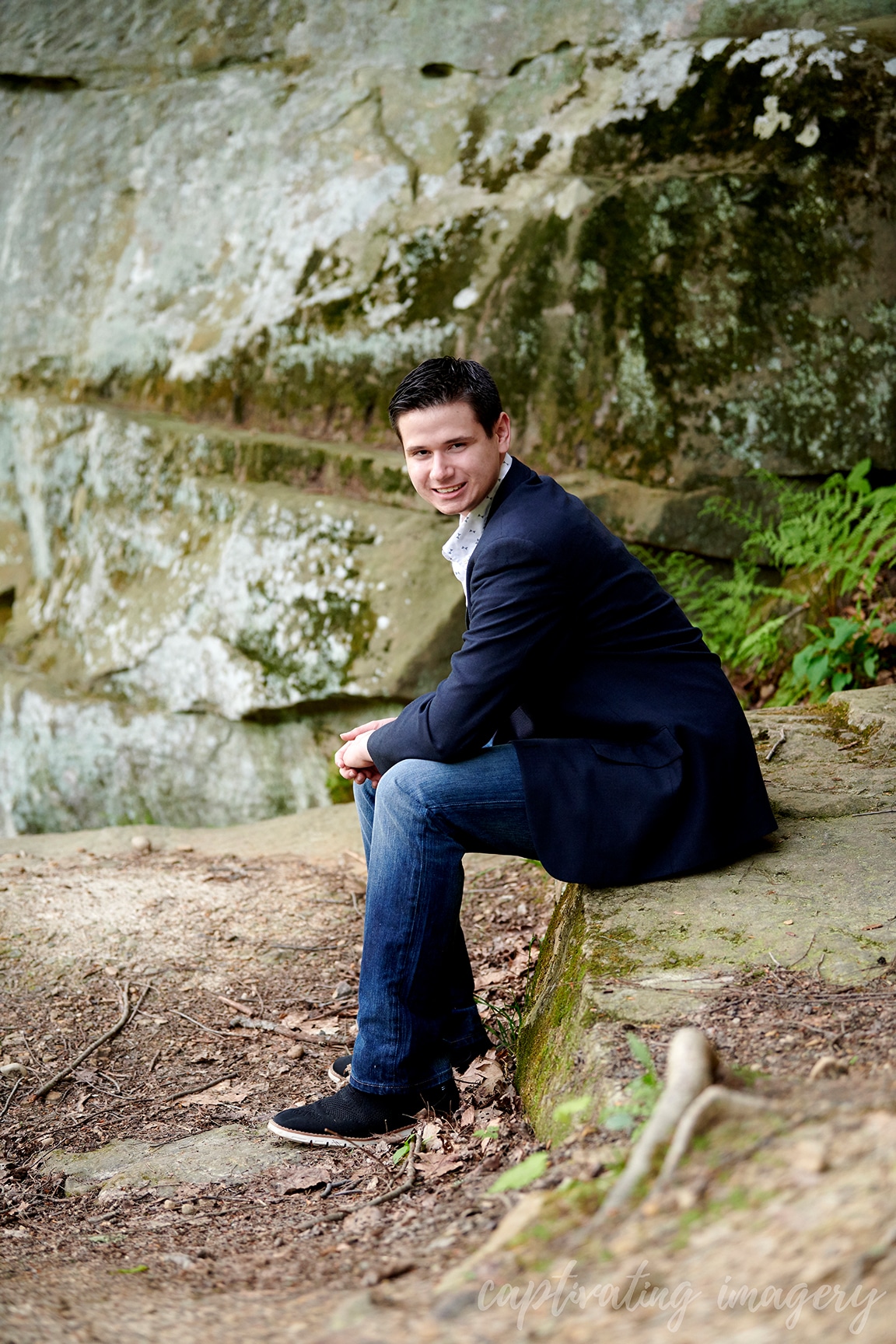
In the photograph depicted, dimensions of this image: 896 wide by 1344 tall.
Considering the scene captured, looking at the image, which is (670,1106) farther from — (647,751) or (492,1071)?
(492,1071)

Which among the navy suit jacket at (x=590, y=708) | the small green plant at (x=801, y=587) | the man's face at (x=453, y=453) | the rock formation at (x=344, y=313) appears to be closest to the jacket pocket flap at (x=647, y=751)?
the navy suit jacket at (x=590, y=708)

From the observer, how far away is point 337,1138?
2.77 m

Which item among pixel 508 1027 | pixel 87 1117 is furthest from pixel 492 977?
pixel 87 1117

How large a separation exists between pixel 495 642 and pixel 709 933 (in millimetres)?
831

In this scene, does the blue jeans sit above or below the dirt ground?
above

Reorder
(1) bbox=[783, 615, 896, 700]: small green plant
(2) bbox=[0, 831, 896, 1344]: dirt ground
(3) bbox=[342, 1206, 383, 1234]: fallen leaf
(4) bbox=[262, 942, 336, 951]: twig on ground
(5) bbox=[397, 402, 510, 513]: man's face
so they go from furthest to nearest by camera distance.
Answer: (1) bbox=[783, 615, 896, 700]: small green plant
(4) bbox=[262, 942, 336, 951]: twig on ground
(5) bbox=[397, 402, 510, 513]: man's face
(3) bbox=[342, 1206, 383, 1234]: fallen leaf
(2) bbox=[0, 831, 896, 1344]: dirt ground

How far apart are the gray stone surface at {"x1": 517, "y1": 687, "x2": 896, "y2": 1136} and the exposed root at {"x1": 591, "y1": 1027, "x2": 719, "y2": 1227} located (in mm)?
283

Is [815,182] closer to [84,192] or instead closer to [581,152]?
[581,152]

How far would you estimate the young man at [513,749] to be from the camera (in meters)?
2.62

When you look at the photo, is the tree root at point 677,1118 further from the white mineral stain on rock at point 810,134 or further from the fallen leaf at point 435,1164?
the white mineral stain on rock at point 810,134

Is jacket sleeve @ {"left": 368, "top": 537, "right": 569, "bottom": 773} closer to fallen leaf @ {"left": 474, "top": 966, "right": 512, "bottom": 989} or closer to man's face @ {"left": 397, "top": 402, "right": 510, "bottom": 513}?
man's face @ {"left": 397, "top": 402, "right": 510, "bottom": 513}

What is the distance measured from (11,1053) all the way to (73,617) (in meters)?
3.70

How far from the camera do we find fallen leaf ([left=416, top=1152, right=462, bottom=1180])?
2467 millimetres

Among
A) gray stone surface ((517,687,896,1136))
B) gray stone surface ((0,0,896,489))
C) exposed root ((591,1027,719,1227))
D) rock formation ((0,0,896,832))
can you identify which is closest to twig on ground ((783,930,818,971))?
gray stone surface ((517,687,896,1136))
